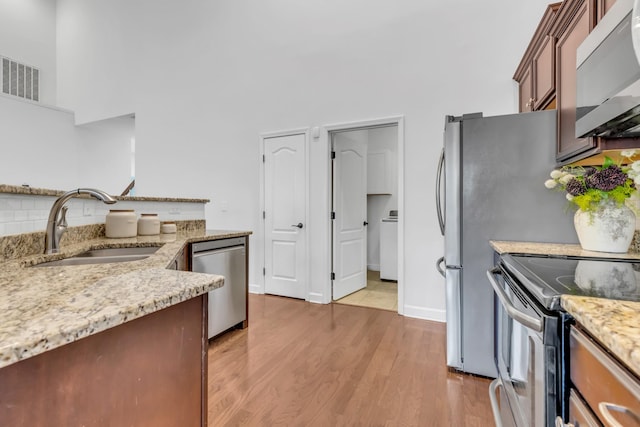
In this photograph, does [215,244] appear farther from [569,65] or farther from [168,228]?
[569,65]

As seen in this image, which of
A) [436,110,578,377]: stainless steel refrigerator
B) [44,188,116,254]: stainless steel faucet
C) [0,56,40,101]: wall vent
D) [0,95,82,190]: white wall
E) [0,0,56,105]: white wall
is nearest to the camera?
[44,188,116,254]: stainless steel faucet

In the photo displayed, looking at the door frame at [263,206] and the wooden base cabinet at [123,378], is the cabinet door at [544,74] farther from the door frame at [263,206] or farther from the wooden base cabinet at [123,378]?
the wooden base cabinet at [123,378]

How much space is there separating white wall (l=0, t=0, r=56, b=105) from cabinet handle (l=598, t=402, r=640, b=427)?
7.70 metres

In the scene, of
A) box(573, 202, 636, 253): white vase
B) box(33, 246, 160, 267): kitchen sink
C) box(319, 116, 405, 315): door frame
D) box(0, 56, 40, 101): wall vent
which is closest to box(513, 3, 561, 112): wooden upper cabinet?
box(573, 202, 636, 253): white vase

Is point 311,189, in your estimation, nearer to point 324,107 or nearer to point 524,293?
point 324,107

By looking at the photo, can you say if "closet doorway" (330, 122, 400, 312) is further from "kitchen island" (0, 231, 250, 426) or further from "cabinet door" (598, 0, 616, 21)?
"kitchen island" (0, 231, 250, 426)

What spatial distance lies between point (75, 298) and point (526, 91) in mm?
3131

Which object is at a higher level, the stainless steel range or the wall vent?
the wall vent

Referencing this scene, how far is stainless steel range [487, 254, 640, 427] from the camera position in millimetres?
829

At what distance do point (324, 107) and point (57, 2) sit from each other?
6.07 metres

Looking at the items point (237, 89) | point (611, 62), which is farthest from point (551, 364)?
point (237, 89)

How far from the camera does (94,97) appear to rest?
5348mm

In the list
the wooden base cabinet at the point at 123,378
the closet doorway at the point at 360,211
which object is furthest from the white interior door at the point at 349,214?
the wooden base cabinet at the point at 123,378

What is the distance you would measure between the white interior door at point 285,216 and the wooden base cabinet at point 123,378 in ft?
9.08
